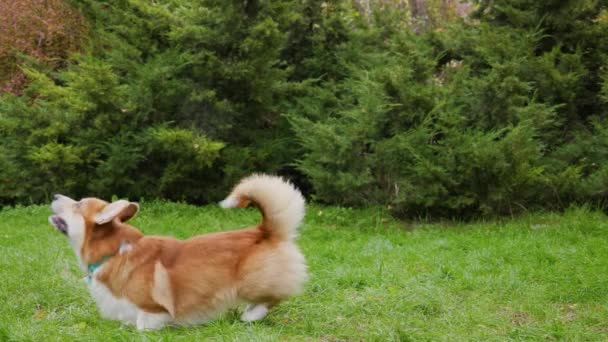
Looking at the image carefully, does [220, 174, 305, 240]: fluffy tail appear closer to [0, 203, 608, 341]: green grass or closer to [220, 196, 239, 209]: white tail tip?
[220, 196, 239, 209]: white tail tip

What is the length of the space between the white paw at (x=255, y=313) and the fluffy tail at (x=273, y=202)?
1.75ft

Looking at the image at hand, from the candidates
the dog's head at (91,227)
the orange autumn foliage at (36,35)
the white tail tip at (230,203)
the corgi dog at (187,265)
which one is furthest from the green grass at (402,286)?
the orange autumn foliage at (36,35)

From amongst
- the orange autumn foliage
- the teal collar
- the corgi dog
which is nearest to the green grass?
the corgi dog

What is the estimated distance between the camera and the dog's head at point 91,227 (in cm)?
481

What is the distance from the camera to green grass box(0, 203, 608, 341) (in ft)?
15.7

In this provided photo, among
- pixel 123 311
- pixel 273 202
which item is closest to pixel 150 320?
pixel 123 311

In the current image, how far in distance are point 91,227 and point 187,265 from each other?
2.43ft

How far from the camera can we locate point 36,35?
13.8m

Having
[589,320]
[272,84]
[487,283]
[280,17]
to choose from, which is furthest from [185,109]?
[589,320]

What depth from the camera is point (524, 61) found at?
9914 millimetres

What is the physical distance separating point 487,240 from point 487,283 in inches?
77.0

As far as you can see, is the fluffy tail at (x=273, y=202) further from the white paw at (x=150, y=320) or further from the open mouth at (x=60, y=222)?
the open mouth at (x=60, y=222)

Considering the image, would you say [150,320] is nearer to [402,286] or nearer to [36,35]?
[402,286]

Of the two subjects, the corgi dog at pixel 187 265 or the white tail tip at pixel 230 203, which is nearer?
the white tail tip at pixel 230 203
